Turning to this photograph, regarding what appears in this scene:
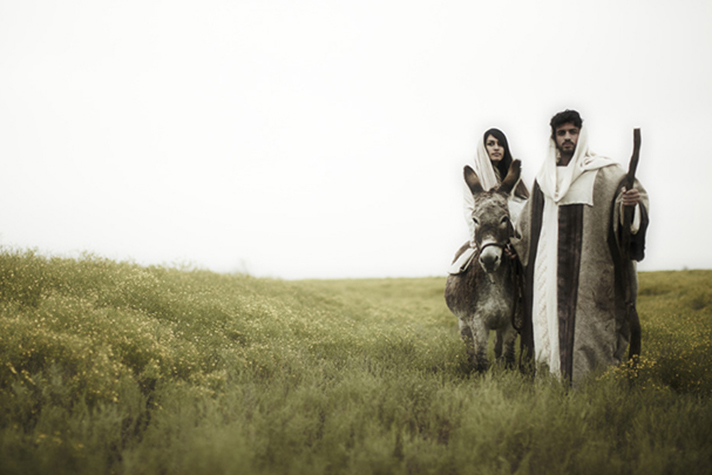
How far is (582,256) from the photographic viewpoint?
14.2 ft

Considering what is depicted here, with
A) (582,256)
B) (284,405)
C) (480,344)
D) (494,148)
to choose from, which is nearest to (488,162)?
(494,148)

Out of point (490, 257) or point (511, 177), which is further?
point (511, 177)

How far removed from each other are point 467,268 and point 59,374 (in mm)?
4672

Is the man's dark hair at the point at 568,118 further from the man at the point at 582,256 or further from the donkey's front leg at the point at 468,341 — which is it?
the donkey's front leg at the point at 468,341

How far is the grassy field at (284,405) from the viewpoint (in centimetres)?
289

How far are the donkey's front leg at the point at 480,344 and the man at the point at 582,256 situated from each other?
63 cm

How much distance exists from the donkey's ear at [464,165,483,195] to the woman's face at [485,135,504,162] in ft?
2.45

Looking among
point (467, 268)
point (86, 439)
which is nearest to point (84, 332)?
point (86, 439)

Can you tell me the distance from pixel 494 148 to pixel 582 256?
189 cm

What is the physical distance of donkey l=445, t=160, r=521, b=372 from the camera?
453 cm

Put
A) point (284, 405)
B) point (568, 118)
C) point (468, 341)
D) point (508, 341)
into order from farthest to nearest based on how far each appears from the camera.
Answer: point (468, 341) < point (508, 341) < point (568, 118) < point (284, 405)

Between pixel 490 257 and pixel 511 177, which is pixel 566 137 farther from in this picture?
pixel 490 257

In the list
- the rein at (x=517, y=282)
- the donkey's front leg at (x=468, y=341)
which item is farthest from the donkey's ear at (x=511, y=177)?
the donkey's front leg at (x=468, y=341)

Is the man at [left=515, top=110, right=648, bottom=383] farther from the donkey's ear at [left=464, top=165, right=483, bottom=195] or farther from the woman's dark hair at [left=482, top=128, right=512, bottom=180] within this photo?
the woman's dark hair at [left=482, top=128, right=512, bottom=180]
